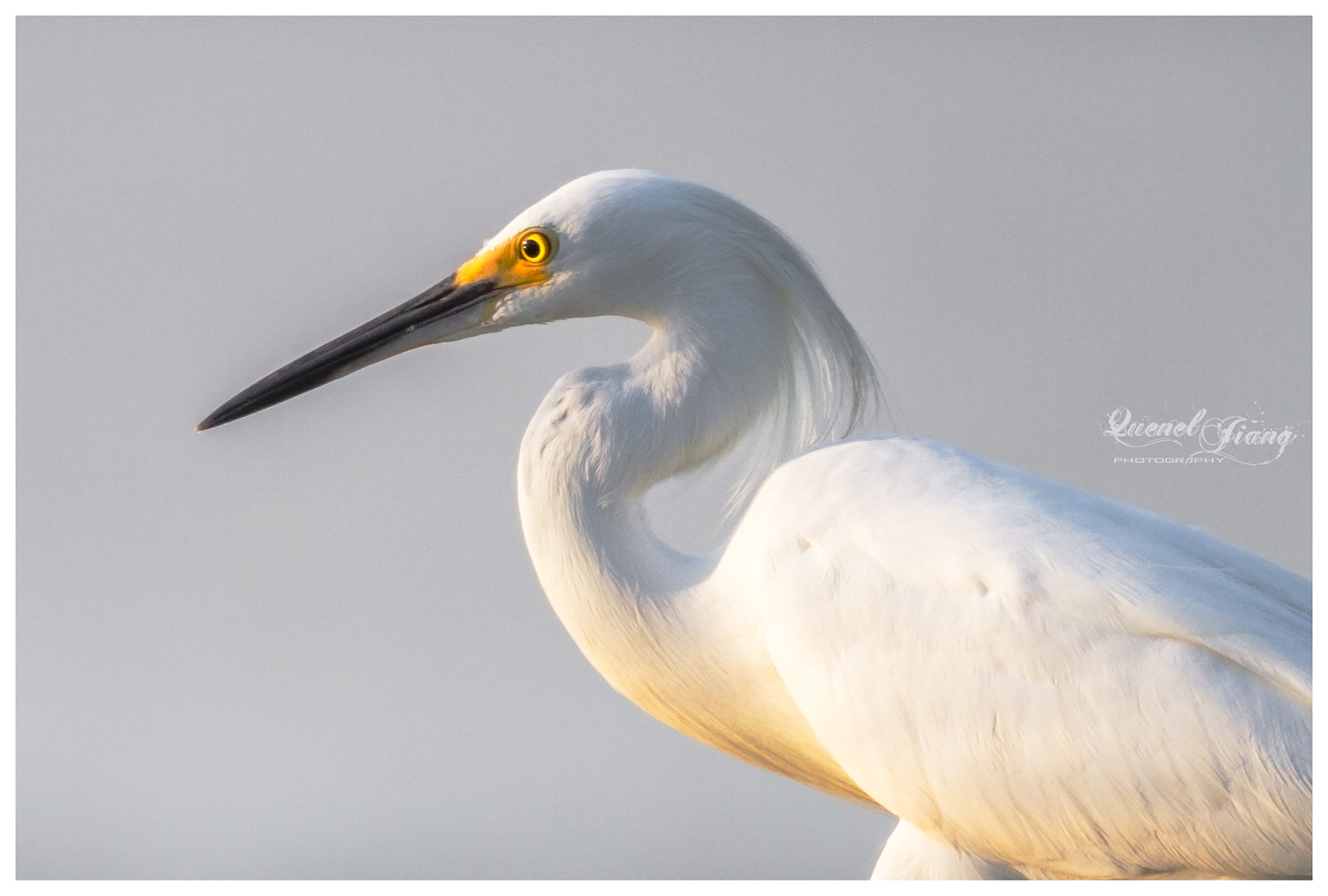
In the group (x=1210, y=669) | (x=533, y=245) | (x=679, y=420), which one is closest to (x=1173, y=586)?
(x=1210, y=669)

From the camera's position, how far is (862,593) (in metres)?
2.24

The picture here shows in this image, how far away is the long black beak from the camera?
8.73 ft

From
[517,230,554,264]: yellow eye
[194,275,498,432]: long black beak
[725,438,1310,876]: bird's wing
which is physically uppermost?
[517,230,554,264]: yellow eye

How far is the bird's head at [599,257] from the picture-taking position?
2.52 metres

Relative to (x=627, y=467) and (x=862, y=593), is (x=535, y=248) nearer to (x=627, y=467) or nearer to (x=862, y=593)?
(x=627, y=467)

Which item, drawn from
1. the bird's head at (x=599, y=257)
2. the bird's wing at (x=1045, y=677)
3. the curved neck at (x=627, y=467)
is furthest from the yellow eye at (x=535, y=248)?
the bird's wing at (x=1045, y=677)

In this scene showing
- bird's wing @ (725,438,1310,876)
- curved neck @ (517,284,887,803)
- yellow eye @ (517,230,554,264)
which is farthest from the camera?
yellow eye @ (517,230,554,264)

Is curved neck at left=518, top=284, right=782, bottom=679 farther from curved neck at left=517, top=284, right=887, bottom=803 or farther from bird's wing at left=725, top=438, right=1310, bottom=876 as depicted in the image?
bird's wing at left=725, top=438, right=1310, bottom=876

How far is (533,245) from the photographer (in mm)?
2568

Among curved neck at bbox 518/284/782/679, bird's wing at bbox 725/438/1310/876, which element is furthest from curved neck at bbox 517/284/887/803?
bird's wing at bbox 725/438/1310/876

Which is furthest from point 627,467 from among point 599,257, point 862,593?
point 862,593

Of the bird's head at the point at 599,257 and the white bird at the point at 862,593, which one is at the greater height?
the bird's head at the point at 599,257

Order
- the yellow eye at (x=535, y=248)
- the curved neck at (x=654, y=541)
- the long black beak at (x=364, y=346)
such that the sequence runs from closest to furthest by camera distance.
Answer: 1. the curved neck at (x=654, y=541)
2. the yellow eye at (x=535, y=248)
3. the long black beak at (x=364, y=346)

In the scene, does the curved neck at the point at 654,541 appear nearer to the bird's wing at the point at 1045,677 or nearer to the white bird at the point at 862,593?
the white bird at the point at 862,593
